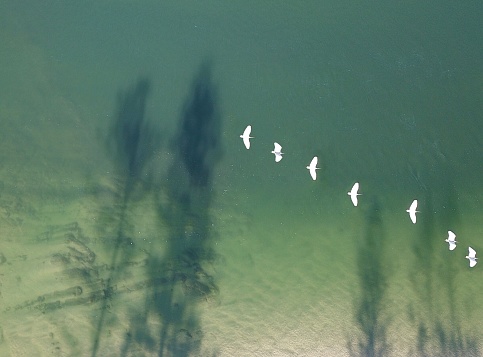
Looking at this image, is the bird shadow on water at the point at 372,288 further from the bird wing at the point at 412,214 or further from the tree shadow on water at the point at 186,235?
the tree shadow on water at the point at 186,235

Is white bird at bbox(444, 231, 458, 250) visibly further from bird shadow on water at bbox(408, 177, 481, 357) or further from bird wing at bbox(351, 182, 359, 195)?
bird wing at bbox(351, 182, 359, 195)

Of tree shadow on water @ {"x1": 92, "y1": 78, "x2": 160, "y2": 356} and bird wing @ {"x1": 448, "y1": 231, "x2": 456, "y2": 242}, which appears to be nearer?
bird wing @ {"x1": 448, "y1": 231, "x2": 456, "y2": 242}

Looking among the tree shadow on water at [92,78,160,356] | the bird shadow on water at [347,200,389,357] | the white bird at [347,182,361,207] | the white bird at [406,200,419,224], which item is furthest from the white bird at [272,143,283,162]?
the white bird at [406,200,419,224]

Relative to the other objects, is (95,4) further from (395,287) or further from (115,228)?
(395,287)

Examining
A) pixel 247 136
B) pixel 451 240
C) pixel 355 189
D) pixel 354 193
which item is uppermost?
pixel 247 136

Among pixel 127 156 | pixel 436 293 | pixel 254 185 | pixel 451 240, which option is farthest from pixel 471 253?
pixel 127 156

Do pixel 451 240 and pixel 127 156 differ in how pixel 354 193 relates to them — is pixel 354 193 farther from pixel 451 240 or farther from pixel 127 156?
pixel 127 156

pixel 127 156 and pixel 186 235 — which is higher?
pixel 127 156
